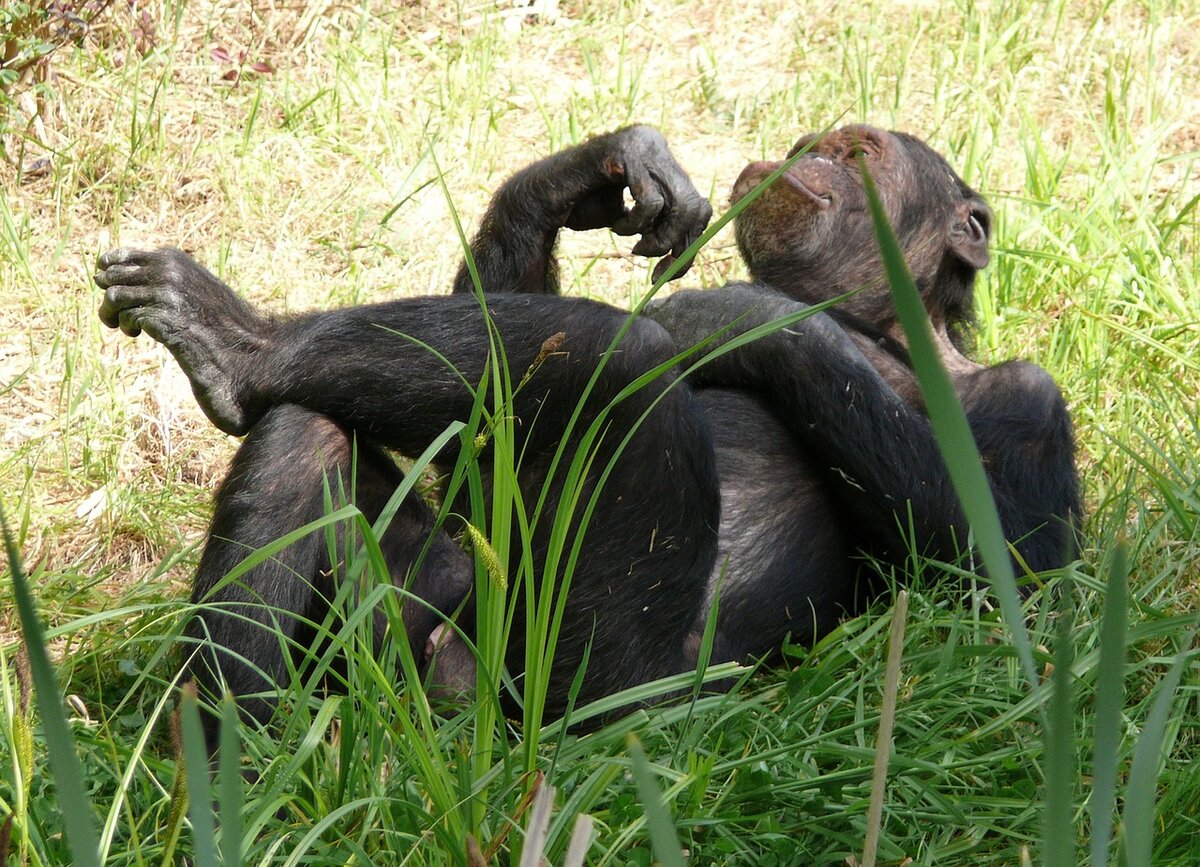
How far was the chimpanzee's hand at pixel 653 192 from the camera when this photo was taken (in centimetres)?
352

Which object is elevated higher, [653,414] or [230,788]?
[230,788]

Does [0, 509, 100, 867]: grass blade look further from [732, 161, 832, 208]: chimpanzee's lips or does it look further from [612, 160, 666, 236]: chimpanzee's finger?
[732, 161, 832, 208]: chimpanzee's lips

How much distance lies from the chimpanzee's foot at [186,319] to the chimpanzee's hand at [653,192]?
3.39 feet

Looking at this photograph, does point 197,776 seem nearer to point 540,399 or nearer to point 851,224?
point 540,399

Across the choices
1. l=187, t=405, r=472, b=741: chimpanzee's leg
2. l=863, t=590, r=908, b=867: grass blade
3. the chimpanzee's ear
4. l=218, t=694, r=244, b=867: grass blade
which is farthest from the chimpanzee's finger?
l=218, t=694, r=244, b=867: grass blade

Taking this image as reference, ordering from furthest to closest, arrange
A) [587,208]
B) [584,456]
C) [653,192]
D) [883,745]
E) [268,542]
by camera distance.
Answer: [587,208], [653,192], [268,542], [584,456], [883,745]

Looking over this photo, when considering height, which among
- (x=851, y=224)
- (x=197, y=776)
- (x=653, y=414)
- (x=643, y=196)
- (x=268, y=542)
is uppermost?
(x=643, y=196)

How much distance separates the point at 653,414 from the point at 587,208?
1188 mm

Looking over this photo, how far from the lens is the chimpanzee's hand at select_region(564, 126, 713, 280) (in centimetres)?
352

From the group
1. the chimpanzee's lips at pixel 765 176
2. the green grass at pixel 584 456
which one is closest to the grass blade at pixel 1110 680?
the green grass at pixel 584 456

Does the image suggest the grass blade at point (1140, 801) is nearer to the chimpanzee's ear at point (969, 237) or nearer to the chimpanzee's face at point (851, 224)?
the chimpanzee's face at point (851, 224)

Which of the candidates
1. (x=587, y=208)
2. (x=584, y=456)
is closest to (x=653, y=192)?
(x=587, y=208)

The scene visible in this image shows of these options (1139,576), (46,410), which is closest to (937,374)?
(1139,576)

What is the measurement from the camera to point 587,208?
3973 millimetres
